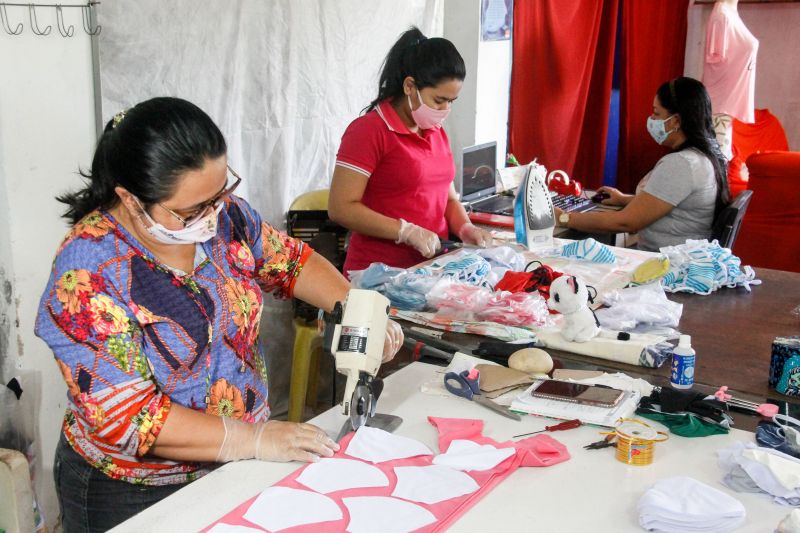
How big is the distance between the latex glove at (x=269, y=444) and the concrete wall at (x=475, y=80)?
3137 mm

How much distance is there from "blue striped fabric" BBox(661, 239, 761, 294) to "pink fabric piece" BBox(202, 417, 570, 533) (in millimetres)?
1377

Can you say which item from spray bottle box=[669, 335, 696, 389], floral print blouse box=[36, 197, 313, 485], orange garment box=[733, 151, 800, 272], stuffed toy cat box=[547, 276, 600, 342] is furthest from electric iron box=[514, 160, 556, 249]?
orange garment box=[733, 151, 800, 272]

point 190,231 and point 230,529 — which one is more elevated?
point 190,231

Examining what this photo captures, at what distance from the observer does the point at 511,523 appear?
1483 mm

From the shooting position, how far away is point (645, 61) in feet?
18.8

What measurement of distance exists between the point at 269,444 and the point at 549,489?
55 cm

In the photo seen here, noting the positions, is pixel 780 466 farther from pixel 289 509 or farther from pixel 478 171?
pixel 478 171

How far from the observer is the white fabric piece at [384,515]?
1459 mm

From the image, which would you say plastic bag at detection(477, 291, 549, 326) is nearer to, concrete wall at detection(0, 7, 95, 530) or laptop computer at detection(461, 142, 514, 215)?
concrete wall at detection(0, 7, 95, 530)

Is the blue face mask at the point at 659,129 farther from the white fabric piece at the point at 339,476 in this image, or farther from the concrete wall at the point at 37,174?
the white fabric piece at the point at 339,476

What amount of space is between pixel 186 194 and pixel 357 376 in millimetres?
510

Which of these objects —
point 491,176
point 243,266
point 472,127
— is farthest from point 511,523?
point 472,127

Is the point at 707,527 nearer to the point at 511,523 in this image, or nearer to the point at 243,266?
the point at 511,523

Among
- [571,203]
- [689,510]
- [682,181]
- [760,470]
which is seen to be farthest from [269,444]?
[571,203]
